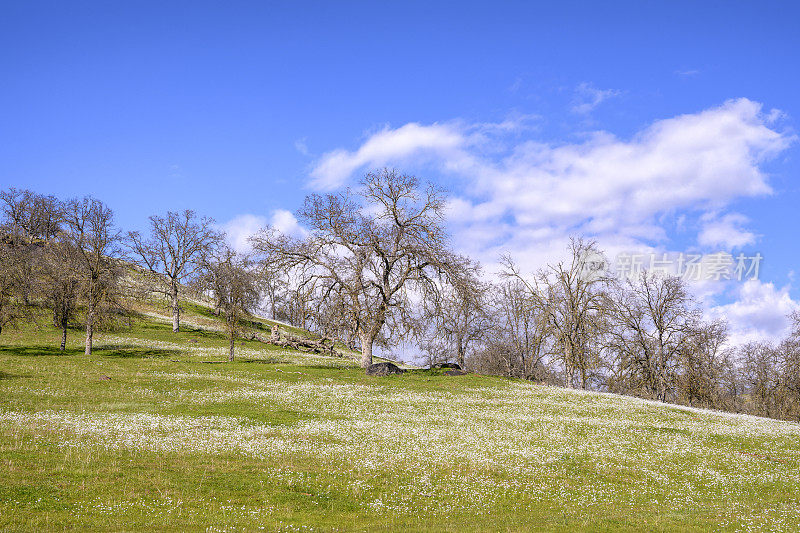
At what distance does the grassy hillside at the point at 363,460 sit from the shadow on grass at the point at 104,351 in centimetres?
1229

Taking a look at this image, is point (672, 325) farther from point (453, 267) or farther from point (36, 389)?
point (36, 389)

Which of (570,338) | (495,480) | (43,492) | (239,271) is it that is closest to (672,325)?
(570,338)

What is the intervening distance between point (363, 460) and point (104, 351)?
4713cm

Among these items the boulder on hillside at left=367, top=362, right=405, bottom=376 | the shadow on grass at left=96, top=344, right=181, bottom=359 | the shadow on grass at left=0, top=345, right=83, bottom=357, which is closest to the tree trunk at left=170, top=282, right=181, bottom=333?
the shadow on grass at left=96, top=344, right=181, bottom=359

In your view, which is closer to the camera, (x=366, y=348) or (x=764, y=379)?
(x=366, y=348)

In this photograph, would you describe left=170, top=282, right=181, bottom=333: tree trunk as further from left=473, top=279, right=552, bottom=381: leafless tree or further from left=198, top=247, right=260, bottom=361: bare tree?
left=473, top=279, right=552, bottom=381: leafless tree

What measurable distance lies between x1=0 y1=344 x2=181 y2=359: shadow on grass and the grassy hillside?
12.3 meters

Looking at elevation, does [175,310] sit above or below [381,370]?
above

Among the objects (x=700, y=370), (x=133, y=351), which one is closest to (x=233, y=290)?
(x=133, y=351)

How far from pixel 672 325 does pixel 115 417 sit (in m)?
55.5

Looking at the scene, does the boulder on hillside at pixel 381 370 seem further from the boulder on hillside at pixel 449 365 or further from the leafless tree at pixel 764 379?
the leafless tree at pixel 764 379

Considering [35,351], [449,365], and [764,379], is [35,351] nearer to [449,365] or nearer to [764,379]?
[449,365]

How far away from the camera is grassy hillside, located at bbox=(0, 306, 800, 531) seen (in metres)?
14.3

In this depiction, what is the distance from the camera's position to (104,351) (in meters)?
54.9
